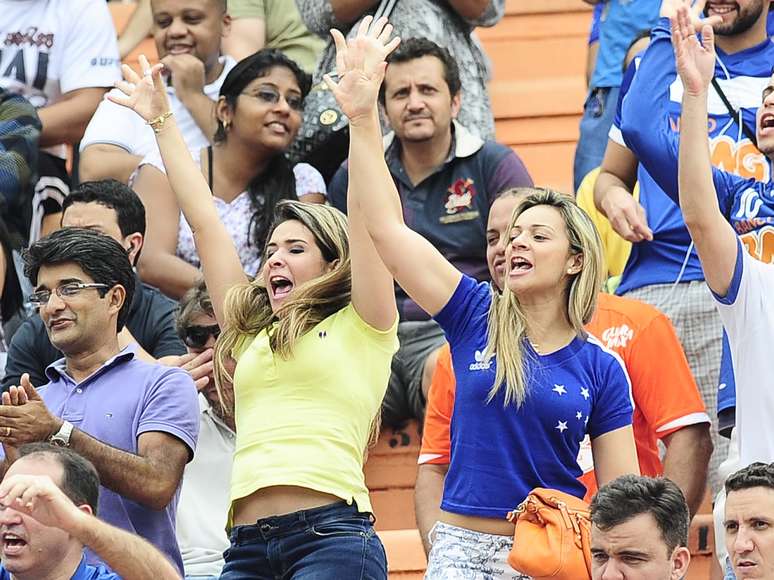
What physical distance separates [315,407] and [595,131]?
318cm

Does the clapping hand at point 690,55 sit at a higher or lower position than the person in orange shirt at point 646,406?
higher

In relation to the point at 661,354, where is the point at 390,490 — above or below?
below

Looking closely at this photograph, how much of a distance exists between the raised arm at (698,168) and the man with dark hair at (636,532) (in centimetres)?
67

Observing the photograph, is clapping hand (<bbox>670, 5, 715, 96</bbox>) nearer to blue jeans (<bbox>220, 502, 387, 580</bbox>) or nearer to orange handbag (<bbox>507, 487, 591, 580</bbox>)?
orange handbag (<bbox>507, 487, 591, 580</bbox>)

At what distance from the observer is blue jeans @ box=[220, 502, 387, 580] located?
4402 millimetres

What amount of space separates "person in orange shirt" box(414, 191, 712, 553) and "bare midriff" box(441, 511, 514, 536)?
603mm

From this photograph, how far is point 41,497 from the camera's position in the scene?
151 inches

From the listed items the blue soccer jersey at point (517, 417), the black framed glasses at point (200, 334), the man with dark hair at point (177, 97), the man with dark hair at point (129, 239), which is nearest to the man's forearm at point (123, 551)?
the blue soccer jersey at point (517, 417)

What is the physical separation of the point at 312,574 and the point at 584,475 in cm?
105

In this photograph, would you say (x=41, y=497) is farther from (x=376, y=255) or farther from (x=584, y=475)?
(x=584, y=475)

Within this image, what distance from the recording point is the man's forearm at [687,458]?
17.3ft

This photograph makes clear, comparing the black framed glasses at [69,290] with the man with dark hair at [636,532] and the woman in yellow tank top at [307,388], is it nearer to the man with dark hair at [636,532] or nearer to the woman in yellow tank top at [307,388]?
the woman in yellow tank top at [307,388]

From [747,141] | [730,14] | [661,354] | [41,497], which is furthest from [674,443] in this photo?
[41,497]

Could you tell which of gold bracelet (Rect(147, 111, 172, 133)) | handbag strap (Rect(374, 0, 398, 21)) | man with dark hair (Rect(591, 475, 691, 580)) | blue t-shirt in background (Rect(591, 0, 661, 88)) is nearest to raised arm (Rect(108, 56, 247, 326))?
gold bracelet (Rect(147, 111, 172, 133))
